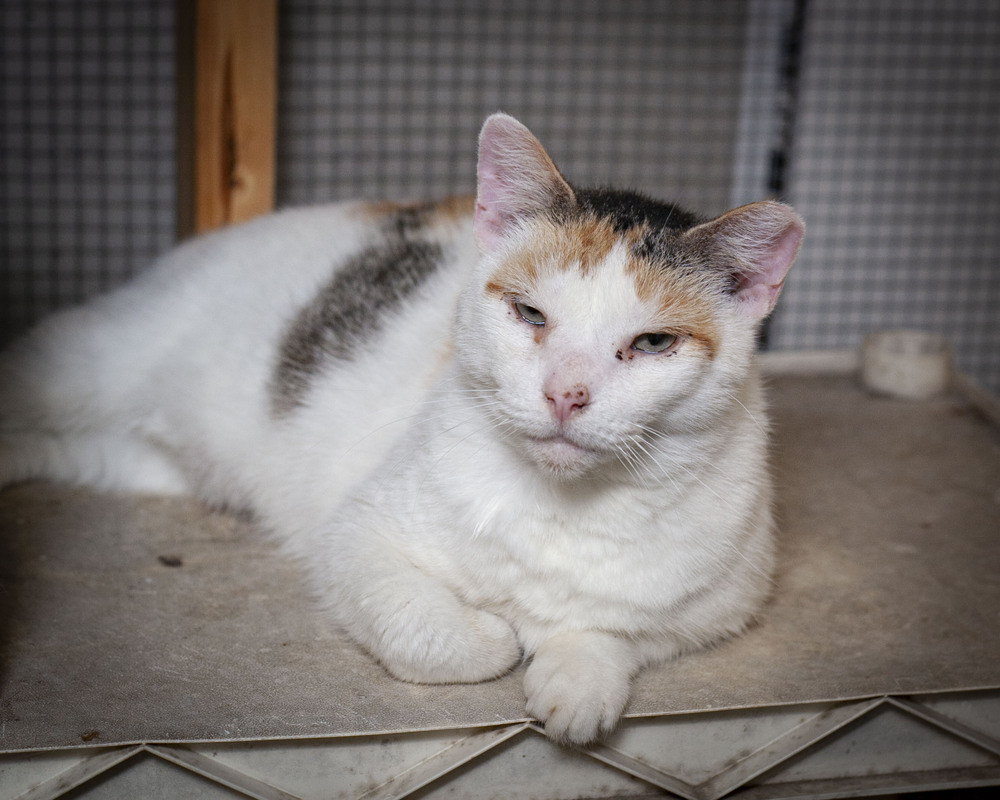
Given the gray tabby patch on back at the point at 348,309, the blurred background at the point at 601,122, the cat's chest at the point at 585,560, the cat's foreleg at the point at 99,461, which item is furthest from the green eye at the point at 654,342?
the blurred background at the point at 601,122

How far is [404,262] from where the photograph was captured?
89.0 inches

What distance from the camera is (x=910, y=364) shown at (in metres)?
3.15

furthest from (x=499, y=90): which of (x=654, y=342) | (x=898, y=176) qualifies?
(x=654, y=342)

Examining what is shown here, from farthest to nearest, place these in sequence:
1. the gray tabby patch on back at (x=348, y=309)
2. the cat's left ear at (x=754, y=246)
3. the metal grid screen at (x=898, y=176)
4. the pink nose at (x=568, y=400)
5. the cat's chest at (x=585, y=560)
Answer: the metal grid screen at (x=898, y=176)
the gray tabby patch on back at (x=348, y=309)
the cat's chest at (x=585, y=560)
the cat's left ear at (x=754, y=246)
the pink nose at (x=568, y=400)

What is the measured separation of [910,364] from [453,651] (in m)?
2.09

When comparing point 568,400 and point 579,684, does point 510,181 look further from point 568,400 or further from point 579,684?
point 579,684

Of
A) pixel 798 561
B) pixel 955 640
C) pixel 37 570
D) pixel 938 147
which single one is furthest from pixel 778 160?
pixel 37 570

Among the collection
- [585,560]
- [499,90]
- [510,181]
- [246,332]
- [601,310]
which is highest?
[499,90]

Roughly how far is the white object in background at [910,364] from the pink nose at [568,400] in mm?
2080

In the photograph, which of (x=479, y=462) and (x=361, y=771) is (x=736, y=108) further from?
(x=361, y=771)

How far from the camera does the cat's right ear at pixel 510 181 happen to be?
5.17 feet

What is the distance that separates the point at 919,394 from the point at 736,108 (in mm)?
1447

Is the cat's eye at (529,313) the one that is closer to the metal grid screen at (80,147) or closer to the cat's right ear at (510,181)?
the cat's right ear at (510,181)

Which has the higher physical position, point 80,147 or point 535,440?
point 80,147
